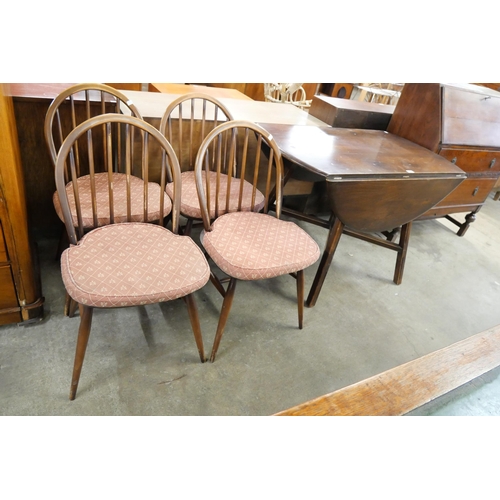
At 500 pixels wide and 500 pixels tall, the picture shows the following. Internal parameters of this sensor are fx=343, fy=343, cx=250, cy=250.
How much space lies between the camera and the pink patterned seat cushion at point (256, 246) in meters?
1.31

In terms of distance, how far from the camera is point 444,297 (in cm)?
217

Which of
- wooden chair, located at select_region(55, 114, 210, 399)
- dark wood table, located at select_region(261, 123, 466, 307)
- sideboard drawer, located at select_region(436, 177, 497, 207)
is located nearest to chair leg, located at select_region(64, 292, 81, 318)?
wooden chair, located at select_region(55, 114, 210, 399)

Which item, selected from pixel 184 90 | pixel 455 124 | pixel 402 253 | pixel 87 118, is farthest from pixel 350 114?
pixel 87 118

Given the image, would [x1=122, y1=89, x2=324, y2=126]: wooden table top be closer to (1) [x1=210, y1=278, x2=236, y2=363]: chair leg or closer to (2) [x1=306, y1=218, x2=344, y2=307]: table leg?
(2) [x1=306, y1=218, x2=344, y2=307]: table leg

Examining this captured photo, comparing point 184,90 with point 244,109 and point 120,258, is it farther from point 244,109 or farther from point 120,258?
point 120,258

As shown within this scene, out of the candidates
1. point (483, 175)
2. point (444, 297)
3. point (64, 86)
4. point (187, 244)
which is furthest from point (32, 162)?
point (483, 175)

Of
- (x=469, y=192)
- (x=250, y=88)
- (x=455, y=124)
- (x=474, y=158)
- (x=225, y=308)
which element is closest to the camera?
(x=225, y=308)

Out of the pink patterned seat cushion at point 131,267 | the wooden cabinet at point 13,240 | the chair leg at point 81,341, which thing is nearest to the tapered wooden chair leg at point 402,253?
the pink patterned seat cushion at point 131,267

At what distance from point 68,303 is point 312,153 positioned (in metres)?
1.28

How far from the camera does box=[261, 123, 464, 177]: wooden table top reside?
4.95 ft

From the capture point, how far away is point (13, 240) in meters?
1.23

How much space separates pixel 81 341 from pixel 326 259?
45.8 inches

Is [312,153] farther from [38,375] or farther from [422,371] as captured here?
[38,375]

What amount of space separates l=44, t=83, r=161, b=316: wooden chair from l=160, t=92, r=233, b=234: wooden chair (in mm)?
120
